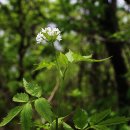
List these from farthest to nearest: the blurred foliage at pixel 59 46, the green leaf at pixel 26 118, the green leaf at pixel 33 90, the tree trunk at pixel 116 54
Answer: the tree trunk at pixel 116 54 < the blurred foliage at pixel 59 46 < the green leaf at pixel 33 90 < the green leaf at pixel 26 118

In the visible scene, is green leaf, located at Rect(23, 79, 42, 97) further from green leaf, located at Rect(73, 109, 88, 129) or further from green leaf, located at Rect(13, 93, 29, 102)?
green leaf, located at Rect(73, 109, 88, 129)

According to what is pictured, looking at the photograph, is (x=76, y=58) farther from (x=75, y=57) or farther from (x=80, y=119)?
(x=80, y=119)

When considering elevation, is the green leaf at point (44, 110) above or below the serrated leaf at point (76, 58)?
below

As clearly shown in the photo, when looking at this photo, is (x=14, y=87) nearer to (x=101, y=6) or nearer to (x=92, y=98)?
(x=101, y=6)

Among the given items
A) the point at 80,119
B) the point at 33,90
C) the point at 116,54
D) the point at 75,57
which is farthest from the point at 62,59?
the point at 116,54

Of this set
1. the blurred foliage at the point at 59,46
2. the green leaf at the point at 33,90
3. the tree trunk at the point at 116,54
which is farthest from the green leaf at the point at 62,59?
the tree trunk at the point at 116,54

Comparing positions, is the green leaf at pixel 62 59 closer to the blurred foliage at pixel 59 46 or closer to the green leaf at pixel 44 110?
the green leaf at pixel 44 110

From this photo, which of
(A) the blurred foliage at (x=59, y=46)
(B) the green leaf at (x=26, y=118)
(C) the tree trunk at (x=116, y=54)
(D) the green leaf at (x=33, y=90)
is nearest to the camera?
(B) the green leaf at (x=26, y=118)

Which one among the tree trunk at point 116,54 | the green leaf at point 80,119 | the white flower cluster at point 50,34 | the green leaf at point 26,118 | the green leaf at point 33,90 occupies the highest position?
the tree trunk at point 116,54

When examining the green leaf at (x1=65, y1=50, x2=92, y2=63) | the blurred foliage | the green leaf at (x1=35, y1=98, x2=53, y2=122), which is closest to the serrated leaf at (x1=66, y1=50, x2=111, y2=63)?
the green leaf at (x1=65, y1=50, x2=92, y2=63)

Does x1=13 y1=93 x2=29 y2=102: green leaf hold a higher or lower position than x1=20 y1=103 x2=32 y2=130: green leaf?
higher

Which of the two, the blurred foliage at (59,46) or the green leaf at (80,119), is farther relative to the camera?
the blurred foliage at (59,46)

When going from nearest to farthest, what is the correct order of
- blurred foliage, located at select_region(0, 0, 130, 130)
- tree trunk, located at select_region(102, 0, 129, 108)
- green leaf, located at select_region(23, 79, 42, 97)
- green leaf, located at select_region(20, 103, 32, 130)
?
green leaf, located at select_region(20, 103, 32, 130) → green leaf, located at select_region(23, 79, 42, 97) → blurred foliage, located at select_region(0, 0, 130, 130) → tree trunk, located at select_region(102, 0, 129, 108)
